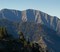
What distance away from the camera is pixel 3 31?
248ft

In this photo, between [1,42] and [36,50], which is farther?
[36,50]

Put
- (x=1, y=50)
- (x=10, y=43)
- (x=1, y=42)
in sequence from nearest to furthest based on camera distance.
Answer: (x=1, y=50)
(x=1, y=42)
(x=10, y=43)

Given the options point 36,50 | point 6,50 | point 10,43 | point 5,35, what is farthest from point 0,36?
point 36,50

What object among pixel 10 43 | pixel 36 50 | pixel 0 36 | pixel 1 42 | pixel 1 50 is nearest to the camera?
pixel 1 50

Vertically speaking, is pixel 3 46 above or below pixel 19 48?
above

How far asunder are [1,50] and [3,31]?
19001 mm

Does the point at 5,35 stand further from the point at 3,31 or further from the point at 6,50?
the point at 6,50

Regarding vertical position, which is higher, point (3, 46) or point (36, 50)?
point (3, 46)

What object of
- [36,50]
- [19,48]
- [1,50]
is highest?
[1,50]

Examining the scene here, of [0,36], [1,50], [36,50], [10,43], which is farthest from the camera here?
[36,50]

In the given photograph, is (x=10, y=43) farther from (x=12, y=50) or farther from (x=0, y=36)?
(x=0, y=36)

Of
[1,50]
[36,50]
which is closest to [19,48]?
[1,50]

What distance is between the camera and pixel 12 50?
2522 inches

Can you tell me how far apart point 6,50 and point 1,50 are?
9.30 feet
